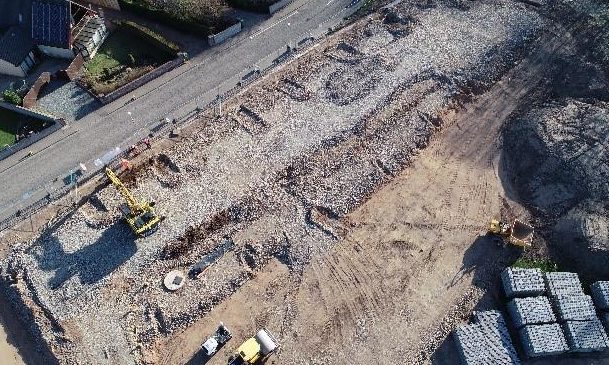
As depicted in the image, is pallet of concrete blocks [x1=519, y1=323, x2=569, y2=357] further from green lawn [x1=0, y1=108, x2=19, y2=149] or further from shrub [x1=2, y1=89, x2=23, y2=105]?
shrub [x1=2, y1=89, x2=23, y2=105]

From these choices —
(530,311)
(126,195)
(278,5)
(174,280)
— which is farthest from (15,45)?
(530,311)

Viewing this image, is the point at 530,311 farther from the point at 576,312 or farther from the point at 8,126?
the point at 8,126

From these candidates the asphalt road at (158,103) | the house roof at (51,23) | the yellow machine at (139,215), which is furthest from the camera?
the house roof at (51,23)

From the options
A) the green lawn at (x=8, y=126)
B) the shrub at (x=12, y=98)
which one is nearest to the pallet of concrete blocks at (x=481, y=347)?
the green lawn at (x=8, y=126)

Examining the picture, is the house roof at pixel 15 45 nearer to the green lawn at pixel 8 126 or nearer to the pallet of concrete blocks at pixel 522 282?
the green lawn at pixel 8 126

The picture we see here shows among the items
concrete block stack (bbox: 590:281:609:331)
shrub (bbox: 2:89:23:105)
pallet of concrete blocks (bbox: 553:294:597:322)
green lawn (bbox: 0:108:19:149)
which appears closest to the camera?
pallet of concrete blocks (bbox: 553:294:597:322)

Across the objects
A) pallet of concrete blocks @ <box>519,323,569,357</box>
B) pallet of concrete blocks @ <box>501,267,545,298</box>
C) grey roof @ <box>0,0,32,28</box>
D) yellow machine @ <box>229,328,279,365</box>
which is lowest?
pallet of concrete blocks @ <box>519,323,569,357</box>

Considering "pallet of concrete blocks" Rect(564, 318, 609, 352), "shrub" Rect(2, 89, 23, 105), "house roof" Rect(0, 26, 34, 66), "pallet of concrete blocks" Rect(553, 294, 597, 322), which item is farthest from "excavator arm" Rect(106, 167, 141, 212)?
"pallet of concrete blocks" Rect(564, 318, 609, 352)

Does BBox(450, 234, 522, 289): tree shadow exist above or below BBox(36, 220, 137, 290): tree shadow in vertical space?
below
